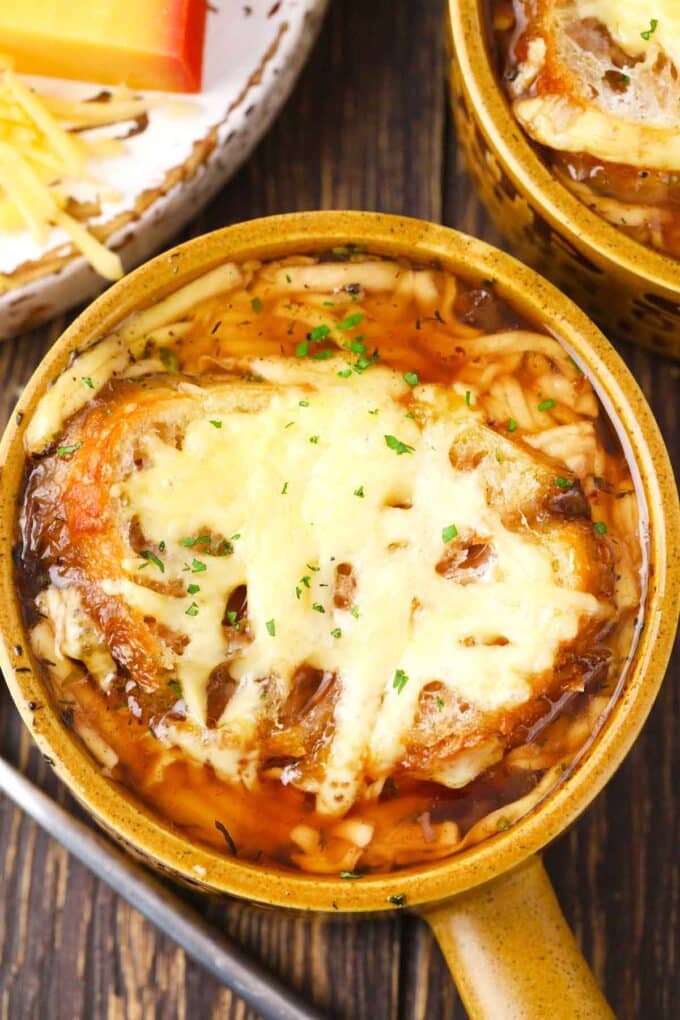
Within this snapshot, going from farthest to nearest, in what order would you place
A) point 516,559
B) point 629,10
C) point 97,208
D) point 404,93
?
point 404,93
point 97,208
point 629,10
point 516,559

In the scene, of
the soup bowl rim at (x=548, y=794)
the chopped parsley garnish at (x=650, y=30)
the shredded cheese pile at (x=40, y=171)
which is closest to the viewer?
the soup bowl rim at (x=548, y=794)

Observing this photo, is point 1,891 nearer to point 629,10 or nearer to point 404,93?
point 404,93

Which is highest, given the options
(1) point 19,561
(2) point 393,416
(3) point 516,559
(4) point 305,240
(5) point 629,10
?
(5) point 629,10

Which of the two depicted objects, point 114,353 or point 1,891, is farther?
point 1,891

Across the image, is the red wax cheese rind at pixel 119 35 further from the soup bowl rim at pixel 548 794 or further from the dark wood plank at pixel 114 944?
the soup bowl rim at pixel 548 794

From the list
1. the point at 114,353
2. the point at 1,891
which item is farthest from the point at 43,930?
the point at 114,353

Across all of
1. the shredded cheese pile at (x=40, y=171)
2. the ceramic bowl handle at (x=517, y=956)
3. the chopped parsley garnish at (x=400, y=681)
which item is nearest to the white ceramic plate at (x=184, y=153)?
the shredded cheese pile at (x=40, y=171)

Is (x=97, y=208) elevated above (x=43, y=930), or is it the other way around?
(x=97, y=208)

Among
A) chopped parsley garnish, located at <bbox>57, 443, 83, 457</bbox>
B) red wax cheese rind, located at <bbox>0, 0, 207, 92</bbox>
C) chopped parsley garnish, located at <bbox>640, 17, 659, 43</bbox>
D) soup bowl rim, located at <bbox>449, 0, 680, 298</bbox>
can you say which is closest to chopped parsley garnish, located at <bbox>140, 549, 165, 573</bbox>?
chopped parsley garnish, located at <bbox>57, 443, 83, 457</bbox>

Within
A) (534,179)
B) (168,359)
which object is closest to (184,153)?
(168,359)
